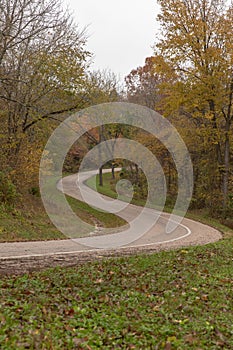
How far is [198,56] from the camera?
24.1m

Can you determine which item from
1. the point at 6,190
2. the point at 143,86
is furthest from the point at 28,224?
the point at 143,86

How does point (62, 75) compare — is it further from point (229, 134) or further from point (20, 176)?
point (229, 134)

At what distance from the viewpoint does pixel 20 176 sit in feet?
65.6

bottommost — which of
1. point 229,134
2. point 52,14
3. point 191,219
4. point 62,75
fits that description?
point 191,219

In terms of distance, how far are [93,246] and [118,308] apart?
6.66 meters

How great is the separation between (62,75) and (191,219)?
12.4 m

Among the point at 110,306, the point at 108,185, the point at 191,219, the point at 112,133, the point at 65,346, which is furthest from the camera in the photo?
the point at 108,185

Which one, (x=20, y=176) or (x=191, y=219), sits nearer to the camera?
(x=20, y=176)

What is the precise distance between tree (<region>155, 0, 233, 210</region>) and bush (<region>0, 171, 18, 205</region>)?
38.1 ft

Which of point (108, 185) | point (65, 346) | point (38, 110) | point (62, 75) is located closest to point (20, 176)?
point (38, 110)

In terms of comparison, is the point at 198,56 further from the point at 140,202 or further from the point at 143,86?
the point at 143,86

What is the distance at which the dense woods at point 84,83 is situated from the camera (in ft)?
60.2

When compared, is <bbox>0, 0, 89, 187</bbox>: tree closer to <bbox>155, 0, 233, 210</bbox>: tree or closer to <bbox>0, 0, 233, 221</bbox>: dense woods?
<bbox>0, 0, 233, 221</bbox>: dense woods

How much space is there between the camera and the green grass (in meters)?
5.29
